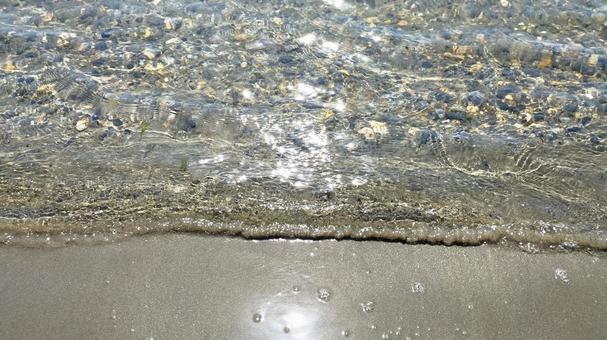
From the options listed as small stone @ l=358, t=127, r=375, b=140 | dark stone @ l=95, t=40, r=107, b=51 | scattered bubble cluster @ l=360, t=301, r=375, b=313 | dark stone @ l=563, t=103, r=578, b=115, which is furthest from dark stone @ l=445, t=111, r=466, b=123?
dark stone @ l=95, t=40, r=107, b=51

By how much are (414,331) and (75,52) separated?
4.88 m

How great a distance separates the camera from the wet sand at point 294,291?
3521 millimetres

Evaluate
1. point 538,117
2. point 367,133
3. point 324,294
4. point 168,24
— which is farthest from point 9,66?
point 538,117

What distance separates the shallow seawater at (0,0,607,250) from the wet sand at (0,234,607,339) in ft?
0.57

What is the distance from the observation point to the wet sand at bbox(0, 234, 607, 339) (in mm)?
3521

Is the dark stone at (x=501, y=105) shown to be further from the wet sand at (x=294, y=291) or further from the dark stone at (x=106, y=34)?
the dark stone at (x=106, y=34)

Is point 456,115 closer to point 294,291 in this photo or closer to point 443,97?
point 443,97

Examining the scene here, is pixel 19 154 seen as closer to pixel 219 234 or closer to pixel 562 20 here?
pixel 219 234

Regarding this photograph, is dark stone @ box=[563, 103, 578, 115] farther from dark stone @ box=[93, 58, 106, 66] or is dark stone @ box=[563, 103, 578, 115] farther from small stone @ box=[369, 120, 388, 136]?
dark stone @ box=[93, 58, 106, 66]

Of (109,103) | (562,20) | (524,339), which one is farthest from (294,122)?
(562,20)

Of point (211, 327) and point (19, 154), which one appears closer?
point (211, 327)

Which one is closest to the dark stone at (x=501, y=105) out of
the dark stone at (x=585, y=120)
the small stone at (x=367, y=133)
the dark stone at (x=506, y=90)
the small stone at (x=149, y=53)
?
the dark stone at (x=506, y=90)

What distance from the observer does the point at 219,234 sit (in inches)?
163

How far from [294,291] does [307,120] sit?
1.99 meters
